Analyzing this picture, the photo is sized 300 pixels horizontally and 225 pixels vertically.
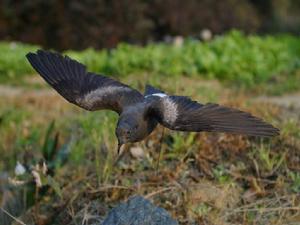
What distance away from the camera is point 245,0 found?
17.2 metres

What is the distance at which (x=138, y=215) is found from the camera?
11.8 ft

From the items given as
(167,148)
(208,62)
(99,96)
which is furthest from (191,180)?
→ (208,62)

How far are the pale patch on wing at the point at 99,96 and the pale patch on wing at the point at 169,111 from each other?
0.34 metres

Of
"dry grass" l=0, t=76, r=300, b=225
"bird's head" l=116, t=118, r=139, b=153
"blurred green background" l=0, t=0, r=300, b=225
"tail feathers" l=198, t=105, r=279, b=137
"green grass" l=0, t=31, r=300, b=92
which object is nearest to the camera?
"tail feathers" l=198, t=105, r=279, b=137

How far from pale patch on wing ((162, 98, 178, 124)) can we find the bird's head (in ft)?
0.52

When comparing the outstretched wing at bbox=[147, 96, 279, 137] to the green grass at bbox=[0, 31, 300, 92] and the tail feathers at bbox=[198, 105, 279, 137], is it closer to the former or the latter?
the tail feathers at bbox=[198, 105, 279, 137]

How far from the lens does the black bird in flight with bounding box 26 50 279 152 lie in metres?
3.51

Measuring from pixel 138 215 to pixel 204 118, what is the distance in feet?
1.87

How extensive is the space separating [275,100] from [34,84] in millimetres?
3210

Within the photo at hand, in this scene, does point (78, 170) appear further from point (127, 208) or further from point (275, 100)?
point (275, 100)

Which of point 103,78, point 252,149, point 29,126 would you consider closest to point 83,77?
point 103,78

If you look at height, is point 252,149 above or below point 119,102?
below

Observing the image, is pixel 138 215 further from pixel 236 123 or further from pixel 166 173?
pixel 166 173

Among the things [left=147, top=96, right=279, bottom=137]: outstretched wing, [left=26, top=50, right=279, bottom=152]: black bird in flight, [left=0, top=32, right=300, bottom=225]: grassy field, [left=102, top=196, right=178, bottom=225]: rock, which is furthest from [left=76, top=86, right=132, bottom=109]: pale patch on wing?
[left=102, top=196, right=178, bottom=225]: rock
